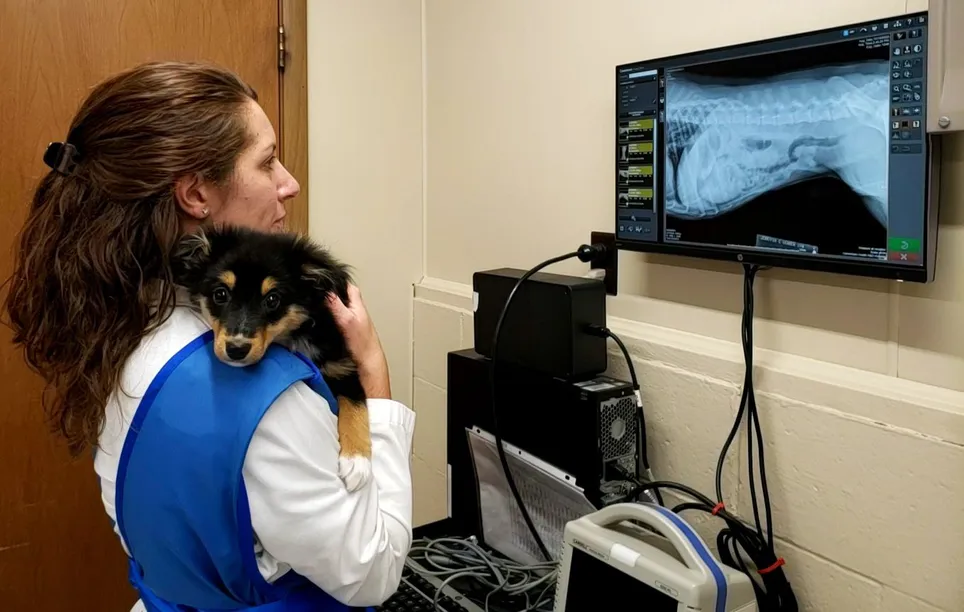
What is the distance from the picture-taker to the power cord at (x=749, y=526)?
133 centimetres

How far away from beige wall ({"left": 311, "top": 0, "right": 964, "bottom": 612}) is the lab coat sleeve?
73 centimetres

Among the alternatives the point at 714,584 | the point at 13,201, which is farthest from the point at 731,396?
the point at 13,201

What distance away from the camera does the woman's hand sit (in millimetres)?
1216

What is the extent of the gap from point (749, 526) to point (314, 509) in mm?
865

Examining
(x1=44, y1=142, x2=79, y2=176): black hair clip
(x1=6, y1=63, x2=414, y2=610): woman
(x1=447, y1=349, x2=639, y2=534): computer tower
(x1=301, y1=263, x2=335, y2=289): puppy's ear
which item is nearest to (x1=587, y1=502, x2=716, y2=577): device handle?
(x1=447, y1=349, x2=639, y2=534): computer tower

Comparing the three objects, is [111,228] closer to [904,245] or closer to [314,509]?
[314,509]

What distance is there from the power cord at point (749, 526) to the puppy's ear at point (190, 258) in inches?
35.2

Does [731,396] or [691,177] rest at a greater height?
[691,177]

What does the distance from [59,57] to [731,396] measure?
1.77m

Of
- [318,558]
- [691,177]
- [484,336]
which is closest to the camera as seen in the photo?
[318,558]

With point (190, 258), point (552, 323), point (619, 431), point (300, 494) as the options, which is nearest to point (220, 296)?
point (190, 258)

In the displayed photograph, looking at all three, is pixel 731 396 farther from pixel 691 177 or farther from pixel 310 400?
pixel 310 400

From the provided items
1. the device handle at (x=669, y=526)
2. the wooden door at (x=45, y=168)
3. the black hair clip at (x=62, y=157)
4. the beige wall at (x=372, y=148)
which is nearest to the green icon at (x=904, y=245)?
the device handle at (x=669, y=526)

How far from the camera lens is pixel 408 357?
98.0 inches
